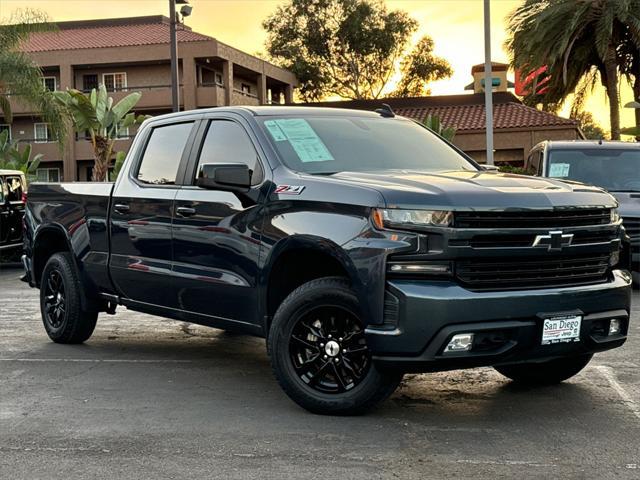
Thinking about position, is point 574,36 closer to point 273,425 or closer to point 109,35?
point 273,425

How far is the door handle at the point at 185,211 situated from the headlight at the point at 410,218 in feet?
6.03

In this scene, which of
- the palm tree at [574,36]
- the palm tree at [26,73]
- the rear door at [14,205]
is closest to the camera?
the rear door at [14,205]

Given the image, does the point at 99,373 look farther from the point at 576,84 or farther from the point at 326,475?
the point at 576,84

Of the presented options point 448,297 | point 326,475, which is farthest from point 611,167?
point 326,475

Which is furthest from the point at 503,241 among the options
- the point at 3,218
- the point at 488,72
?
the point at 488,72

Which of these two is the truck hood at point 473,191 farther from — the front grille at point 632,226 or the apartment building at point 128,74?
the apartment building at point 128,74

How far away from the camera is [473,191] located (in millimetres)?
5652

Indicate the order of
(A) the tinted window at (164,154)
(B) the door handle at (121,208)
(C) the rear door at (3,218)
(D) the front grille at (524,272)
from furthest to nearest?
(C) the rear door at (3,218) < (B) the door handle at (121,208) < (A) the tinted window at (164,154) < (D) the front grille at (524,272)

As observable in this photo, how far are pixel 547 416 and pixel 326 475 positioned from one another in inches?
72.4

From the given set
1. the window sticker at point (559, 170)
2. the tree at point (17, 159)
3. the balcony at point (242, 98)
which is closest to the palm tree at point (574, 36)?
the tree at point (17, 159)

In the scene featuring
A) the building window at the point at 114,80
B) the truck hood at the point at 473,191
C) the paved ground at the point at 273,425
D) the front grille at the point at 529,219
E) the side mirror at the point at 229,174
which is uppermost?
the building window at the point at 114,80

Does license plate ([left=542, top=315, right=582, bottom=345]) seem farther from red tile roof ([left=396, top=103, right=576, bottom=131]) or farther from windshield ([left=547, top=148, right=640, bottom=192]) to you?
red tile roof ([left=396, top=103, right=576, bottom=131])

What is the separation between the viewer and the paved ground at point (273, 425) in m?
5.01

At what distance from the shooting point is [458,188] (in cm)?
568
